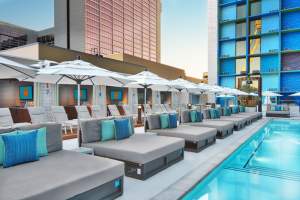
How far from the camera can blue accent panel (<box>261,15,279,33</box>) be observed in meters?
24.0

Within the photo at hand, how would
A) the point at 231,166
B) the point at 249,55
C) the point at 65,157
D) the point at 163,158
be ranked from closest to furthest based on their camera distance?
1. the point at 65,157
2. the point at 163,158
3. the point at 231,166
4. the point at 249,55

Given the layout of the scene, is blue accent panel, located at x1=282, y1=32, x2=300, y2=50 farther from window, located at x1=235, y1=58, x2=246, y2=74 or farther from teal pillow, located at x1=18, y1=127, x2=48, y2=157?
teal pillow, located at x1=18, y1=127, x2=48, y2=157

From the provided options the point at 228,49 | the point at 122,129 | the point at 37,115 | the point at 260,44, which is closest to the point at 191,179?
the point at 122,129

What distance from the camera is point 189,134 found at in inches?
242

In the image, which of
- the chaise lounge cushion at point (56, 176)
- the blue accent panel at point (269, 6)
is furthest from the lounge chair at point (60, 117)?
the blue accent panel at point (269, 6)

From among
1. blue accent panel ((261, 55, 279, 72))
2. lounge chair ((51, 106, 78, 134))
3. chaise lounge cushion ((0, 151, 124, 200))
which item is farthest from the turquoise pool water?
blue accent panel ((261, 55, 279, 72))

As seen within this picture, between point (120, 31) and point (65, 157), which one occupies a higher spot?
point (120, 31)

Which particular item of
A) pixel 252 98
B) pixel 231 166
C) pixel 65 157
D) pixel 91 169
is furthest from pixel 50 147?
pixel 252 98

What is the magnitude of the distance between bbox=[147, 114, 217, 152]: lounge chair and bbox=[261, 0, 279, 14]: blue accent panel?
74.1ft

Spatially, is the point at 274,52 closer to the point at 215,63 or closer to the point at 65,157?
the point at 215,63

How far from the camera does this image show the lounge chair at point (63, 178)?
240 cm

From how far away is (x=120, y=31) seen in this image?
6375cm

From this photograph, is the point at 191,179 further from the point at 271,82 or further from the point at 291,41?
the point at 291,41

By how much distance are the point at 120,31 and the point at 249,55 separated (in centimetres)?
4485
